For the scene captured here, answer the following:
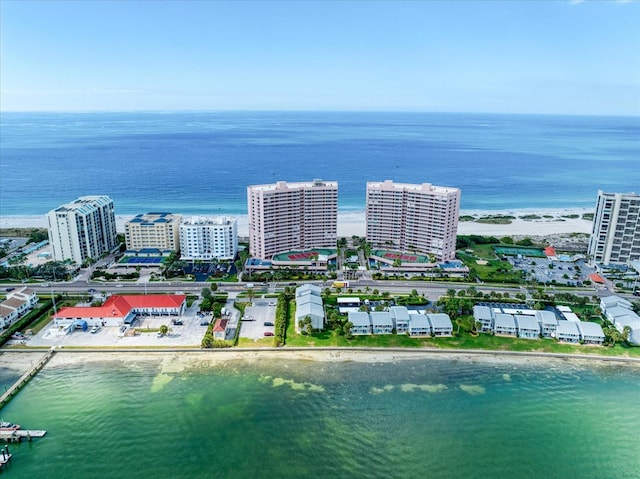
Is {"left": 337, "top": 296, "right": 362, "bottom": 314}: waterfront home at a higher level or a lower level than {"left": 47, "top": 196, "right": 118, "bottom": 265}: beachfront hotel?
lower

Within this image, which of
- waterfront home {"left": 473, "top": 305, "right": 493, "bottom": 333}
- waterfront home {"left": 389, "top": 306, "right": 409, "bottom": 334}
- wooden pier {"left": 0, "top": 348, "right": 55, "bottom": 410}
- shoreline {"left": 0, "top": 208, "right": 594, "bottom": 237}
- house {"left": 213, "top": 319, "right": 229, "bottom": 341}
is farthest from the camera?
shoreline {"left": 0, "top": 208, "right": 594, "bottom": 237}

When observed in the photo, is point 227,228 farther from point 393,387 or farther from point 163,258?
point 393,387

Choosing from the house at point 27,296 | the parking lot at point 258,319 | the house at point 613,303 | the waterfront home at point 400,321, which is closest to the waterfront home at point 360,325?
the waterfront home at point 400,321

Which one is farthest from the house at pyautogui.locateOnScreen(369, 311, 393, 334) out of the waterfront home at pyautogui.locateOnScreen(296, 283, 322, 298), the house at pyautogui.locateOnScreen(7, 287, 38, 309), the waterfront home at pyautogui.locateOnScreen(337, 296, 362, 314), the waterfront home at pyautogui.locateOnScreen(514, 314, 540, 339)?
the house at pyautogui.locateOnScreen(7, 287, 38, 309)

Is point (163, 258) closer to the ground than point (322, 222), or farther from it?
closer to the ground

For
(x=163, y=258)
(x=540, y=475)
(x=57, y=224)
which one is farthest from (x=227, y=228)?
(x=540, y=475)

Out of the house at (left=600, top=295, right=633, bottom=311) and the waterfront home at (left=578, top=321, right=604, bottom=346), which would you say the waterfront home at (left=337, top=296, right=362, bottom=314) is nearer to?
the waterfront home at (left=578, top=321, right=604, bottom=346)
